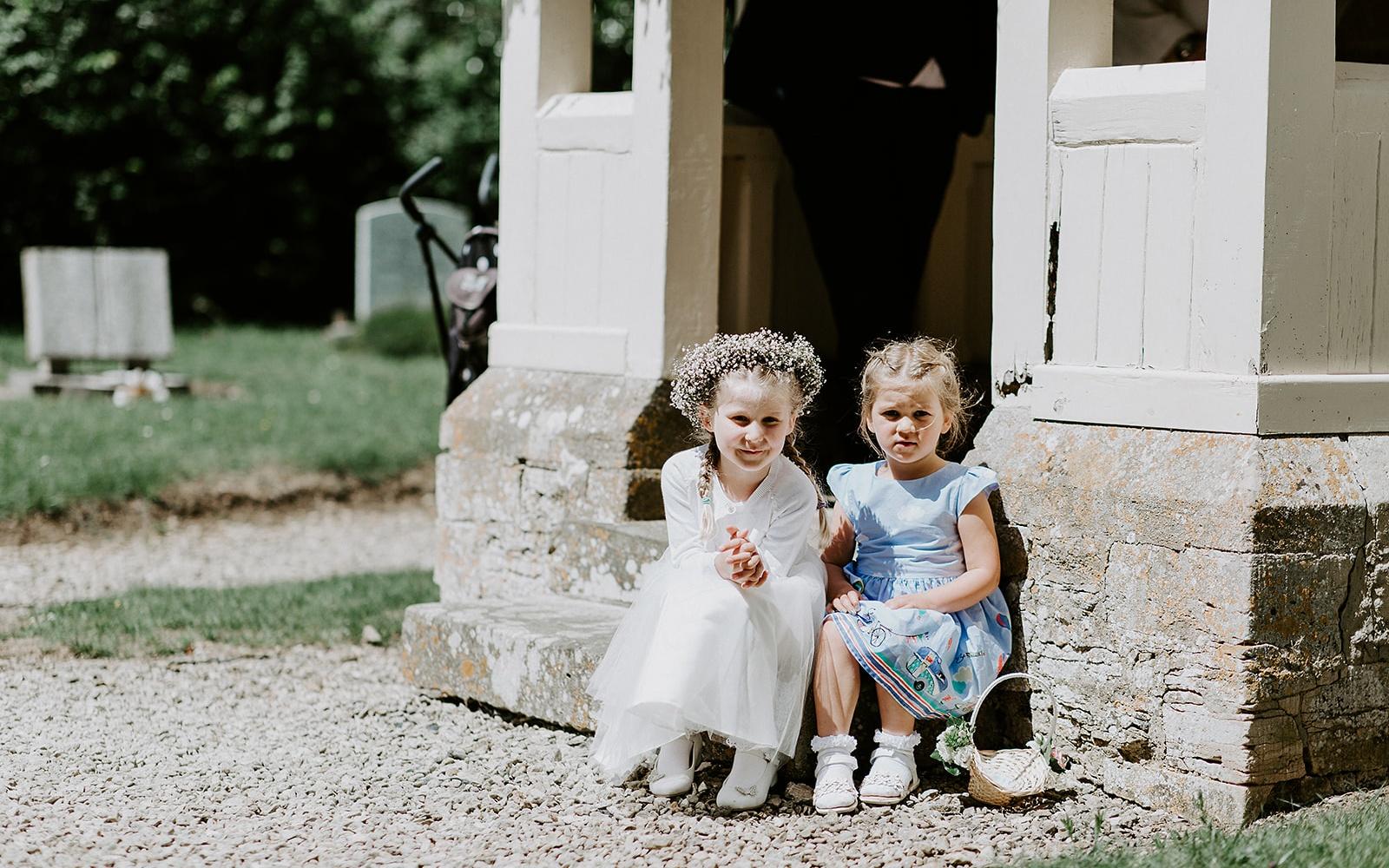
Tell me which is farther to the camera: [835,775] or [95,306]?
[95,306]

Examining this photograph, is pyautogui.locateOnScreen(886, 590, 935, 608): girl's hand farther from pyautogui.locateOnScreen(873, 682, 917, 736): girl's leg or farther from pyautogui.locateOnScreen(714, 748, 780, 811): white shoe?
pyautogui.locateOnScreen(714, 748, 780, 811): white shoe

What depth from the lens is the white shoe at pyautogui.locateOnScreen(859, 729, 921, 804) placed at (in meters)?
3.72

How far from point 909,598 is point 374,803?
134 cm

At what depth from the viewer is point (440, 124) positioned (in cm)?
2022

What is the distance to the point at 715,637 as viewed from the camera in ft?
12.1

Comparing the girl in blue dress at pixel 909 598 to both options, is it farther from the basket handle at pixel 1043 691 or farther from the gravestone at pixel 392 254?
the gravestone at pixel 392 254

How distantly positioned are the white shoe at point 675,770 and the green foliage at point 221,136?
14.2 metres

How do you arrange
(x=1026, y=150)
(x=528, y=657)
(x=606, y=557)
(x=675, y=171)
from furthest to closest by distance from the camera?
1. (x=675, y=171)
2. (x=606, y=557)
3. (x=528, y=657)
4. (x=1026, y=150)

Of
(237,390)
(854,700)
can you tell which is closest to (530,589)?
(854,700)

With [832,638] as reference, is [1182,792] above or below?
below

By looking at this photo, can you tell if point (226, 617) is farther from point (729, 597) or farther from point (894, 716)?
point (894, 716)

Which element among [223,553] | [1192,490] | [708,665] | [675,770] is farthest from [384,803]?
[223,553]

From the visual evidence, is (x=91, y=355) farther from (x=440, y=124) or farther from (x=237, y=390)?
(x=440, y=124)

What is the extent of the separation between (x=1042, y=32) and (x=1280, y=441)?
116cm
